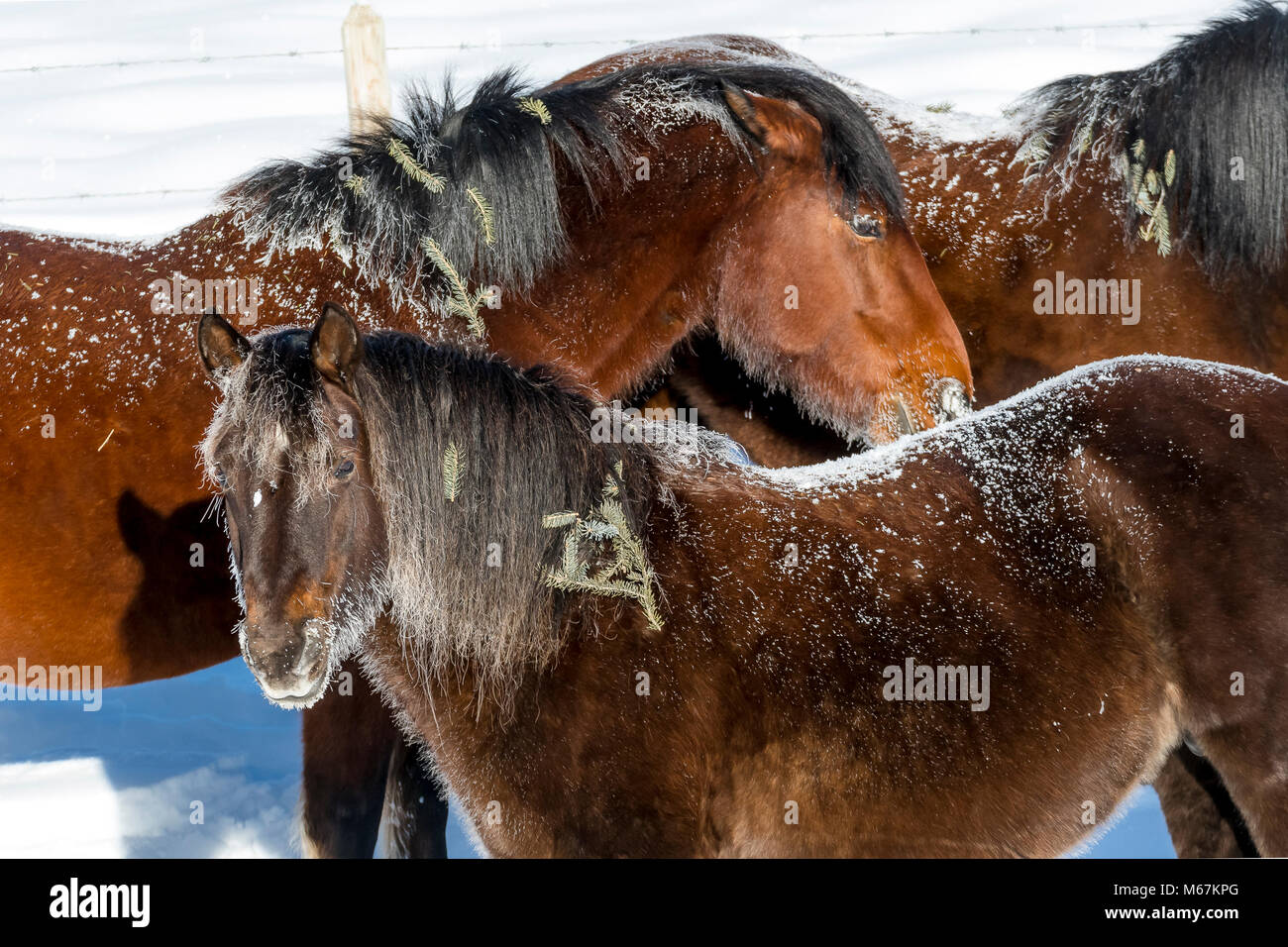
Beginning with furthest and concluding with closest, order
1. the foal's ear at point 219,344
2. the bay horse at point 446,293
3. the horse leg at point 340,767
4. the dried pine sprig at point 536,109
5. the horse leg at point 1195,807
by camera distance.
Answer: the dried pine sprig at point 536,109, the horse leg at point 340,767, the bay horse at point 446,293, the horse leg at point 1195,807, the foal's ear at point 219,344

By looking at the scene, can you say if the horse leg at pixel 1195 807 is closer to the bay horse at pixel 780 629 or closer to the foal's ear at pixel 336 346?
the bay horse at pixel 780 629

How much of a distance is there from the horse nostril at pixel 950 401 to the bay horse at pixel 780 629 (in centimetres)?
103

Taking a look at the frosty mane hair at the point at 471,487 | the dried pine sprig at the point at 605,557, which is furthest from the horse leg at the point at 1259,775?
the frosty mane hair at the point at 471,487

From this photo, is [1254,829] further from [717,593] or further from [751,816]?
[717,593]

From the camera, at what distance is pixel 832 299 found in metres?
4.09

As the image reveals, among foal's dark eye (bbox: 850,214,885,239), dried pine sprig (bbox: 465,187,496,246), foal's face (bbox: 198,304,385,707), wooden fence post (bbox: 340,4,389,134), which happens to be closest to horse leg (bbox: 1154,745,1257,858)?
foal's dark eye (bbox: 850,214,885,239)

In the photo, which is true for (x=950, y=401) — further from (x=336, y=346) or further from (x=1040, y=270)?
(x=336, y=346)

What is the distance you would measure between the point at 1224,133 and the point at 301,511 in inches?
132

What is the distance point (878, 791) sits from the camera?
9.09 feet

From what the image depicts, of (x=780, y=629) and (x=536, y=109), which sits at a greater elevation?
(x=536, y=109)

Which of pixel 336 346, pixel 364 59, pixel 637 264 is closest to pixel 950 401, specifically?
pixel 637 264

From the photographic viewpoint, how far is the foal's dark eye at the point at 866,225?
4.10m
